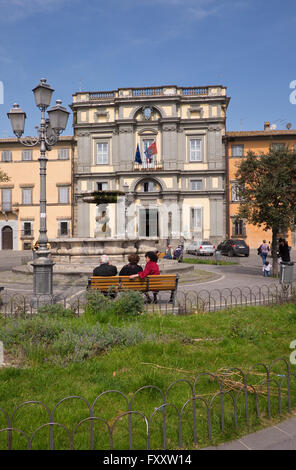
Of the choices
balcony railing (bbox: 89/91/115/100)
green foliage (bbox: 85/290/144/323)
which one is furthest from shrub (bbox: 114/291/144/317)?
balcony railing (bbox: 89/91/115/100)

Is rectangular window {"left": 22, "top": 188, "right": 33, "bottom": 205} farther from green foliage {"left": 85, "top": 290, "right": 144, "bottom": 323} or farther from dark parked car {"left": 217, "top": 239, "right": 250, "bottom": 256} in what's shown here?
green foliage {"left": 85, "top": 290, "right": 144, "bottom": 323}

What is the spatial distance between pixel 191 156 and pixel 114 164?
8269 mm

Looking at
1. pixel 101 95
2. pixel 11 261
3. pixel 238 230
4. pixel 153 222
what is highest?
pixel 101 95

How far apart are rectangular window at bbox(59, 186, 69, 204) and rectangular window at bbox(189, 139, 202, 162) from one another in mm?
14171

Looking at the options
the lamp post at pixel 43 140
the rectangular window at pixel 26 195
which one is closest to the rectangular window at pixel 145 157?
the rectangular window at pixel 26 195

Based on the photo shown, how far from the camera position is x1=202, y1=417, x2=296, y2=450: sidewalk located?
3.31 meters

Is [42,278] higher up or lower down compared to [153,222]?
lower down

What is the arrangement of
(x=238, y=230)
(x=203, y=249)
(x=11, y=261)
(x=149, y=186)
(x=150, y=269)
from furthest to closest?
1. (x=149, y=186)
2. (x=238, y=230)
3. (x=203, y=249)
4. (x=11, y=261)
5. (x=150, y=269)

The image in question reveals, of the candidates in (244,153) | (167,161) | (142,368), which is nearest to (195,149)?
(167,161)


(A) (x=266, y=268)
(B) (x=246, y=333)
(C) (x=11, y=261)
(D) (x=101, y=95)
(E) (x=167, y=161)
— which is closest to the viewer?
(B) (x=246, y=333)

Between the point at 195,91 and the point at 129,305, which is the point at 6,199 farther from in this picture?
the point at 129,305

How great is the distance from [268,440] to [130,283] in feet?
18.1

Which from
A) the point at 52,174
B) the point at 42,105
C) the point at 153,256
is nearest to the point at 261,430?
the point at 153,256

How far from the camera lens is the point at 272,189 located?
47.8ft
